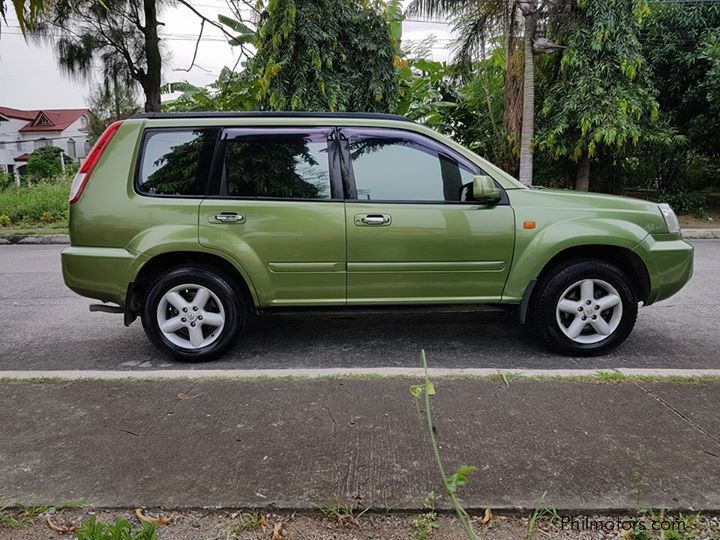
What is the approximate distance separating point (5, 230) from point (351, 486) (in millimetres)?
13587

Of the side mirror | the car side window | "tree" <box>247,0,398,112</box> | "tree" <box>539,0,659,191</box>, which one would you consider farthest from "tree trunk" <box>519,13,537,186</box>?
the side mirror

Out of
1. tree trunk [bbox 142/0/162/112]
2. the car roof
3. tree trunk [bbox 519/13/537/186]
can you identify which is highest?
tree trunk [bbox 142/0/162/112]

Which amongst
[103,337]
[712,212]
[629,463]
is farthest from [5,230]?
[712,212]

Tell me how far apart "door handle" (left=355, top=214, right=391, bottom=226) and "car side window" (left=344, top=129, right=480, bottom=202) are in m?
0.19

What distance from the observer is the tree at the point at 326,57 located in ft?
36.1

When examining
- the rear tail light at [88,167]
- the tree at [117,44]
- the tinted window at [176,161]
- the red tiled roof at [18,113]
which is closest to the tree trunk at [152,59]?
the tree at [117,44]

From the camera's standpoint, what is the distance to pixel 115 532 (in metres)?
1.96

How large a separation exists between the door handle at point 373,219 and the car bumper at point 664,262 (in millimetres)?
1870

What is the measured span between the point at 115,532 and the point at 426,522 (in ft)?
3.74

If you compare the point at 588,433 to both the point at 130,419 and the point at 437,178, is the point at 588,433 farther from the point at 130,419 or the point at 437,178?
the point at 130,419

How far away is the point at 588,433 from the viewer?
2867mm

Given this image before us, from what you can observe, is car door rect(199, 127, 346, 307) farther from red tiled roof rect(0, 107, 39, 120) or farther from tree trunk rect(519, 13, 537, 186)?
red tiled roof rect(0, 107, 39, 120)

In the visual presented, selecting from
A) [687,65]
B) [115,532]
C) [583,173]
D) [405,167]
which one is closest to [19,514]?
[115,532]

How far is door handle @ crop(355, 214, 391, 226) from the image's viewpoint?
4.03 meters
